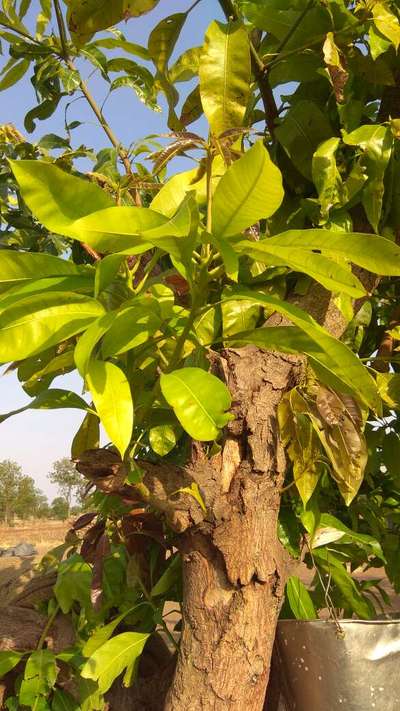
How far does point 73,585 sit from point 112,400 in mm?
775

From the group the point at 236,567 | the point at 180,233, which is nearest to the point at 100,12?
the point at 180,233

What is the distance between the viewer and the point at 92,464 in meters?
0.78

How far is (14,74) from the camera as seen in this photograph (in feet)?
4.47

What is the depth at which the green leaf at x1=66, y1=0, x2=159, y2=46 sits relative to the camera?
0.84 meters

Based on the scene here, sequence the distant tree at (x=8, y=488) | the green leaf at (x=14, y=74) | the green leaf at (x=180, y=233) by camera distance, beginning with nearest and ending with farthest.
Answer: the green leaf at (x=180, y=233)
the green leaf at (x=14, y=74)
the distant tree at (x=8, y=488)

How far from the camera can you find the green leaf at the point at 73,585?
3.95 feet

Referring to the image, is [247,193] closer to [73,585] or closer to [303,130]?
[303,130]

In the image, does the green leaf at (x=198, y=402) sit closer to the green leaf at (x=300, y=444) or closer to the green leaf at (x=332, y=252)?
the green leaf at (x=332, y=252)

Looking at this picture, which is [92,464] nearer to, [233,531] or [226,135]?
[233,531]

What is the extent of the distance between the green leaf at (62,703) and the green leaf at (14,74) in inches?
47.8

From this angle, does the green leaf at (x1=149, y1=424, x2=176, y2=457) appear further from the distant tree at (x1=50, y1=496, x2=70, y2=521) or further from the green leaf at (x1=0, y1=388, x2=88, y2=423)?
the distant tree at (x1=50, y1=496, x2=70, y2=521)

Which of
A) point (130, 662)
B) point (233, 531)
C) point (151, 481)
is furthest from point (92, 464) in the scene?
point (130, 662)

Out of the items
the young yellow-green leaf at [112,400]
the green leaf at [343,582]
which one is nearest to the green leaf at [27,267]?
the young yellow-green leaf at [112,400]

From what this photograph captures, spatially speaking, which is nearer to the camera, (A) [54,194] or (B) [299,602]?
(A) [54,194]
